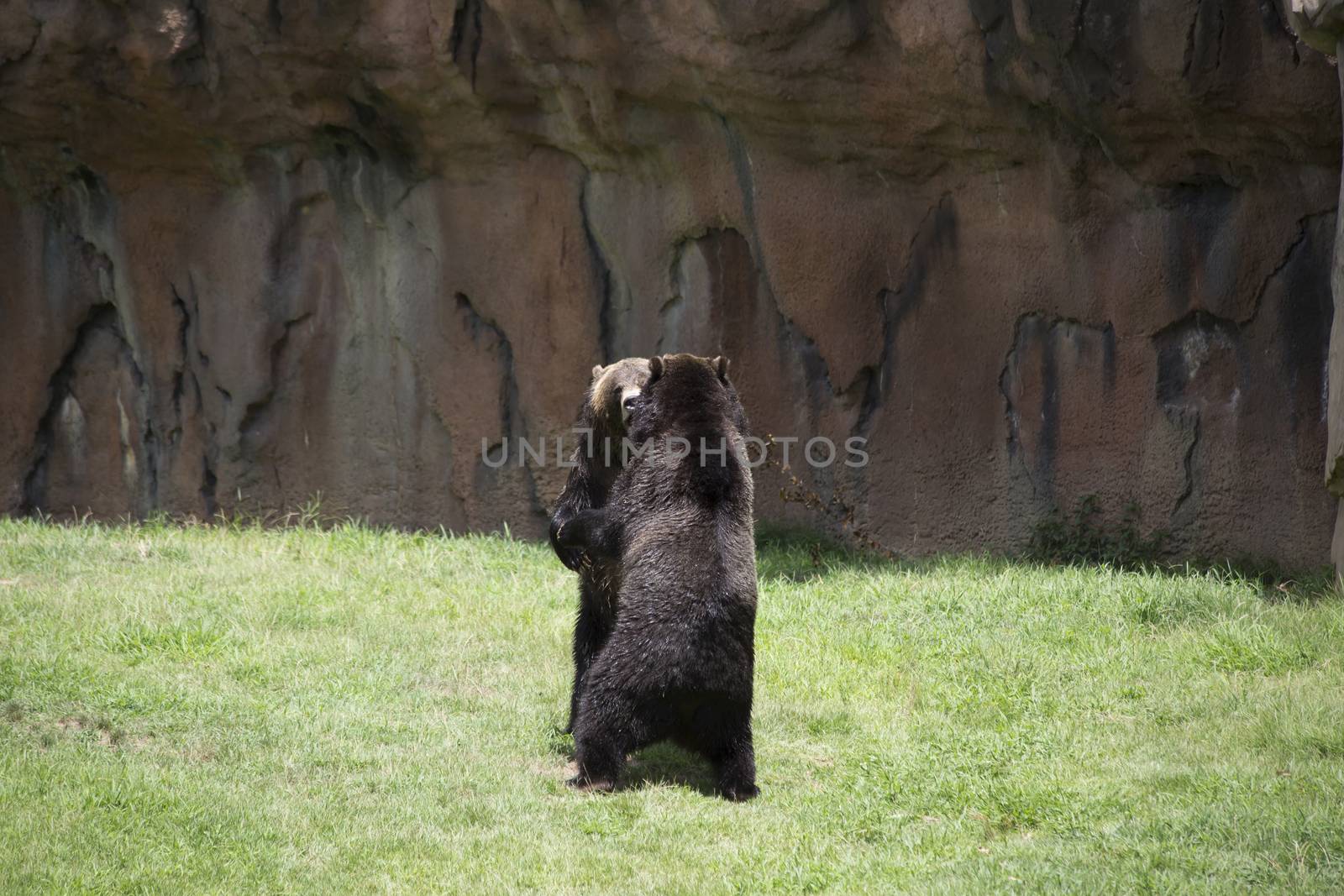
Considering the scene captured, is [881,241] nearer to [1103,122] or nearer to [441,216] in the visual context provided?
[1103,122]

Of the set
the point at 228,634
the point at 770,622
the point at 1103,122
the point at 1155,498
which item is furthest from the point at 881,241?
the point at 228,634

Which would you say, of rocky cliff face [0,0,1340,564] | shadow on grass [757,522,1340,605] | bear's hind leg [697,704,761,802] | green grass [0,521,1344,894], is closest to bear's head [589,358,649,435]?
bear's hind leg [697,704,761,802]

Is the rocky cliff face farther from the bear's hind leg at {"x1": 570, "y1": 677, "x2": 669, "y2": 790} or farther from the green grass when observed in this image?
the bear's hind leg at {"x1": 570, "y1": 677, "x2": 669, "y2": 790}

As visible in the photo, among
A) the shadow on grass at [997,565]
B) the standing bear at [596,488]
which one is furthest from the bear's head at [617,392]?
the shadow on grass at [997,565]

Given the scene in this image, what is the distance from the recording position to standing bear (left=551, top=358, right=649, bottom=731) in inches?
230

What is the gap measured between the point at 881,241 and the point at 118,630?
219 inches

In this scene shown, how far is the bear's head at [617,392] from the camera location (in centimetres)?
582

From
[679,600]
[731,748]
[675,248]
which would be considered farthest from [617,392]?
[675,248]

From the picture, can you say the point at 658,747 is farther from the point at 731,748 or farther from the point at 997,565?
the point at 997,565

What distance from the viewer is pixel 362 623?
299 inches

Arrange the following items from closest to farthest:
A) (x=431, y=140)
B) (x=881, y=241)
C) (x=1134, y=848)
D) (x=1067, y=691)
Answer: (x=1134, y=848) → (x=1067, y=691) → (x=881, y=241) → (x=431, y=140)

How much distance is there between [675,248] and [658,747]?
529 centimetres

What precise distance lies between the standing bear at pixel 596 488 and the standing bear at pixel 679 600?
23 cm

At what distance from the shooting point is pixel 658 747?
19.9 ft
